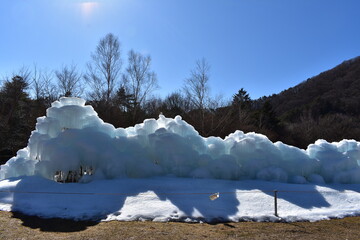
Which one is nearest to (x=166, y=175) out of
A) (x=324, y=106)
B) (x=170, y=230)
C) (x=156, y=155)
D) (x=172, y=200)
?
(x=156, y=155)

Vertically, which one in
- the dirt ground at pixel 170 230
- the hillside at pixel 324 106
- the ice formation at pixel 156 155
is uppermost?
the hillside at pixel 324 106

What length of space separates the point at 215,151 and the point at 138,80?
1616 cm

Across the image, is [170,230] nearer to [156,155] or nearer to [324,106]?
[156,155]

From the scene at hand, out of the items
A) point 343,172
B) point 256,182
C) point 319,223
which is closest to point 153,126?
point 256,182

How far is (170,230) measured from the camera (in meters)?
5.08

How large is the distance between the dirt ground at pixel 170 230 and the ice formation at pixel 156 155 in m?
2.57

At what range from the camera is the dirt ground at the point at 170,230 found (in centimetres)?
481

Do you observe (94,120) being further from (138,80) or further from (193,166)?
(138,80)

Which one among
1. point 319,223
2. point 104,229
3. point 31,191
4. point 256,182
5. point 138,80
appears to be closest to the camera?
point 104,229

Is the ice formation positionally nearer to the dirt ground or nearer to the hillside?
the dirt ground

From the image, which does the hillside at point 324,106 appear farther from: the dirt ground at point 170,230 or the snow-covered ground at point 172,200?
the dirt ground at point 170,230

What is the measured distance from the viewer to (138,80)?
78.9 ft

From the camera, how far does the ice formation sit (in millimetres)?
8290

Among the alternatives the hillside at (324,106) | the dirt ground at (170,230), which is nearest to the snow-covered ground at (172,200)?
the dirt ground at (170,230)
